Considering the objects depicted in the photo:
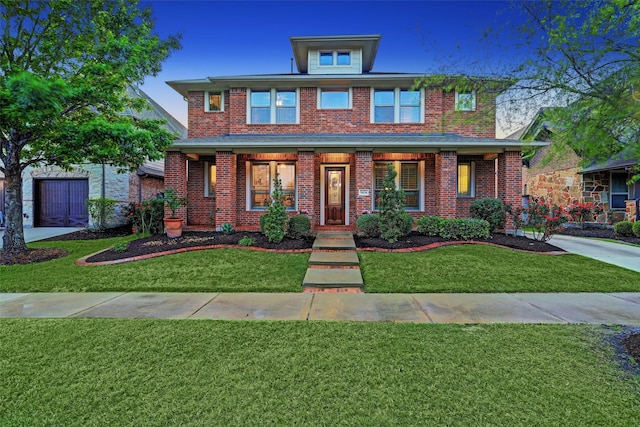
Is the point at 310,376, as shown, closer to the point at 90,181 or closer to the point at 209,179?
the point at 209,179

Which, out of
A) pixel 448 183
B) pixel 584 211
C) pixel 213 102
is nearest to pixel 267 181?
pixel 213 102

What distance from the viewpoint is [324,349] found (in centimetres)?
321

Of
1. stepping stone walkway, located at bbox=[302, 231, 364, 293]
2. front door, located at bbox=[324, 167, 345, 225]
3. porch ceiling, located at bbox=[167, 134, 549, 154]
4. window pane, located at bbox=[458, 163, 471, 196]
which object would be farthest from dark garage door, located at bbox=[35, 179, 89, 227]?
window pane, located at bbox=[458, 163, 471, 196]

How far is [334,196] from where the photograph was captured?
39.7ft

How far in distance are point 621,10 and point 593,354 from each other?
10.6 feet

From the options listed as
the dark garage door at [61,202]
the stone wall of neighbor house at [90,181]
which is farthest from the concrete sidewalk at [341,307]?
the dark garage door at [61,202]

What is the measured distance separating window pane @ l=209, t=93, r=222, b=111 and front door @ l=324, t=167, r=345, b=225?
521 centimetres

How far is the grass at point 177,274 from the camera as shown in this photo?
225 inches

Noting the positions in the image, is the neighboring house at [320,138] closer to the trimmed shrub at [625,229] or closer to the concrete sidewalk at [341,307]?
the trimmed shrub at [625,229]

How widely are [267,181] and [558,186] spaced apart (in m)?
15.4

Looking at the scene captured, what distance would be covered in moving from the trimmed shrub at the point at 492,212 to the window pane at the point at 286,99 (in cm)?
771

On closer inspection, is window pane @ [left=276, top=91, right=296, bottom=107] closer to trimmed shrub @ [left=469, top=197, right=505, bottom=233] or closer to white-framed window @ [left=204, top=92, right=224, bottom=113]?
white-framed window @ [left=204, top=92, right=224, bottom=113]

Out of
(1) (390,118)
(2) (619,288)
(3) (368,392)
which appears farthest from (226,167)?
(2) (619,288)

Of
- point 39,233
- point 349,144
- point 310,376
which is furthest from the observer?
point 39,233
